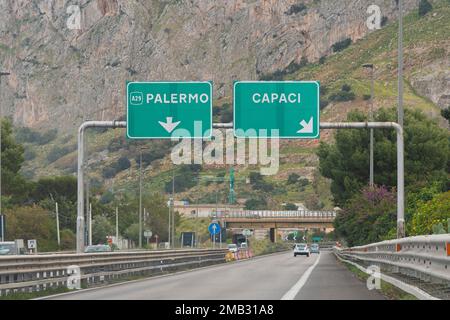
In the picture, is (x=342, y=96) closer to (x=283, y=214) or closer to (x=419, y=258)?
(x=283, y=214)

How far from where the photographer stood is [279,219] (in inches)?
5512

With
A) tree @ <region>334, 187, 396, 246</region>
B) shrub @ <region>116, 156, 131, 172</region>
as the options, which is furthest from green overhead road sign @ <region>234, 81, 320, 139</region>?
shrub @ <region>116, 156, 131, 172</region>

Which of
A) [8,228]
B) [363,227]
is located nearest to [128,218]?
[8,228]

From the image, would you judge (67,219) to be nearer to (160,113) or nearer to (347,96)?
(347,96)

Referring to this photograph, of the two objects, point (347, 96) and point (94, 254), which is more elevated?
point (347, 96)

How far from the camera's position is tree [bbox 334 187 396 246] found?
180ft

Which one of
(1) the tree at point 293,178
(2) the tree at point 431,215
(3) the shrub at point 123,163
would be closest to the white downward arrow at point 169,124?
(2) the tree at point 431,215

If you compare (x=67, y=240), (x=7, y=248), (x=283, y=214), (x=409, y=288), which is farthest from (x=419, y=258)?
(x=283, y=214)

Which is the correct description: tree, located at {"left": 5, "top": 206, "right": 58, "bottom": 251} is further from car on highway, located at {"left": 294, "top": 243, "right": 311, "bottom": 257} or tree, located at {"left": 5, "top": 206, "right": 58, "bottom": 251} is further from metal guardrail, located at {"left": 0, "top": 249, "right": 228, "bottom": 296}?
metal guardrail, located at {"left": 0, "top": 249, "right": 228, "bottom": 296}

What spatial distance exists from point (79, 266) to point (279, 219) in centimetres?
11072

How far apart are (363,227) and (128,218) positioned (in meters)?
85.9

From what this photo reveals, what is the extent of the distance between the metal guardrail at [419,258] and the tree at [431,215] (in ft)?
19.2

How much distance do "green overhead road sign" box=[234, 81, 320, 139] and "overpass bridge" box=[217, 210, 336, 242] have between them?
98.1 meters

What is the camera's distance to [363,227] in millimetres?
62781
